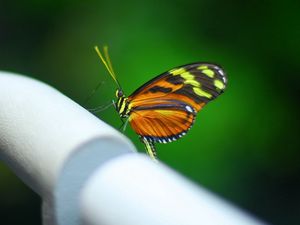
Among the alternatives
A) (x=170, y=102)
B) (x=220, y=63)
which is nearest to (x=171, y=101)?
(x=170, y=102)

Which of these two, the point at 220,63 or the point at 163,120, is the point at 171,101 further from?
the point at 220,63

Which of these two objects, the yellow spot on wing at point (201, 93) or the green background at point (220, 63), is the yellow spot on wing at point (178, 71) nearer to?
the yellow spot on wing at point (201, 93)

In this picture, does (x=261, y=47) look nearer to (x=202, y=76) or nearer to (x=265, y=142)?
(x=265, y=142)

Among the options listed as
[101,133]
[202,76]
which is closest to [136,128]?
[202,76]

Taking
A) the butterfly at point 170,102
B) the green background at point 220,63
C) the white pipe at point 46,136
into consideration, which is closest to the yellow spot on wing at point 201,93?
the butterfly at point 170,102

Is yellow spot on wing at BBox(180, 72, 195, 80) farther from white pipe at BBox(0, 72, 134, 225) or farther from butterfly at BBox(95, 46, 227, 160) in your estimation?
white pipe at BBox(0, 72, 134, 225)

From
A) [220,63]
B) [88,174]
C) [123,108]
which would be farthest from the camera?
[220,63]
